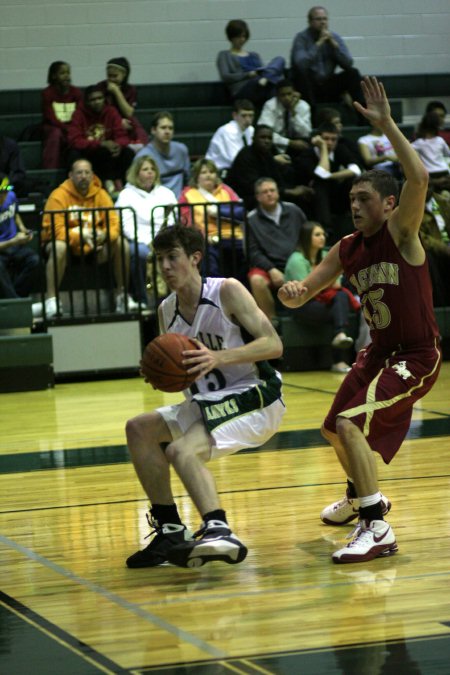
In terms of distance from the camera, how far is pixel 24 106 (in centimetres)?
1230

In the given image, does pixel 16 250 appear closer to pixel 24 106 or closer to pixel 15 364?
pixel 15 364

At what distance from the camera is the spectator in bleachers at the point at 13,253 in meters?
9.35

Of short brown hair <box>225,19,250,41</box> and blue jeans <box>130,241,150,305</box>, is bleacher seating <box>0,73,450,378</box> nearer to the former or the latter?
short brown hair <box>225,19,250,41</box>

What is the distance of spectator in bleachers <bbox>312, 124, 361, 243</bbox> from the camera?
10.9m

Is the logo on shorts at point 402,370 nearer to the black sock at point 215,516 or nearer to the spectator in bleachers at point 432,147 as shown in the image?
the black sock at point 215,516

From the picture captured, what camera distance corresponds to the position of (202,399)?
428cm

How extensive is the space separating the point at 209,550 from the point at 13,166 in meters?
6.93

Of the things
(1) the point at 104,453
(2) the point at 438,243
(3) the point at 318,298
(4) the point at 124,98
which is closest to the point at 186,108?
(4) the point at 124,98

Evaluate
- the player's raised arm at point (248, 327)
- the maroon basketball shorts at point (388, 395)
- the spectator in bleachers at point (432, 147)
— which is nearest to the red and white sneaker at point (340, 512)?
the maroon basketball shorts at point (388, 395)

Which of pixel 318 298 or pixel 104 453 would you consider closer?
pixel 104 453

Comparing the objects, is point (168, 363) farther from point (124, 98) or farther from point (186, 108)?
point (186, 108)

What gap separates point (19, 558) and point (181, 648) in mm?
1266

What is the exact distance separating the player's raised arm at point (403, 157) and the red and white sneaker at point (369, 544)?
3.42ft

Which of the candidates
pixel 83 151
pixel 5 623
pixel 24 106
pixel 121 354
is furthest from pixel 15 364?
pixel 5 623
